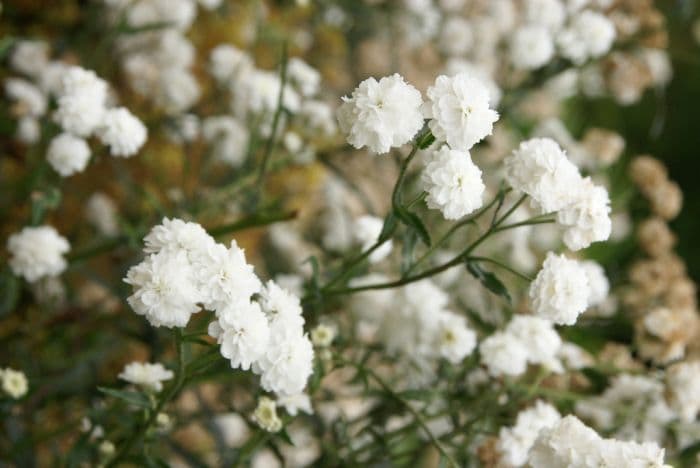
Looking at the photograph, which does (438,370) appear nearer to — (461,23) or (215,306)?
(215,306)

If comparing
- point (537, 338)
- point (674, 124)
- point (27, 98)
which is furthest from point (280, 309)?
point (674, 124)

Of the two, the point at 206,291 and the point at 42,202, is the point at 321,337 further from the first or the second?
the point at 42,202

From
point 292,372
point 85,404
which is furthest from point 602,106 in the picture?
point 292,372

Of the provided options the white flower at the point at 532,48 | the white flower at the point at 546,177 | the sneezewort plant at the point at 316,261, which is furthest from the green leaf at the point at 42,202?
the white flower at the point at 532,48

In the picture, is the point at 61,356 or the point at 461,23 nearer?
the point at 61,356

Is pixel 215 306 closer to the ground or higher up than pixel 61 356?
closer to the ground

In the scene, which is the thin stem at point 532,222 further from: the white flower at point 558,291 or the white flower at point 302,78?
the white flower at point 302,78

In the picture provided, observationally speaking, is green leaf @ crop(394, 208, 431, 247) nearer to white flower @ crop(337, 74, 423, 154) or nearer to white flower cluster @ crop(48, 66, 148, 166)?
white flower @ crop(337, 74, 423, 154)
